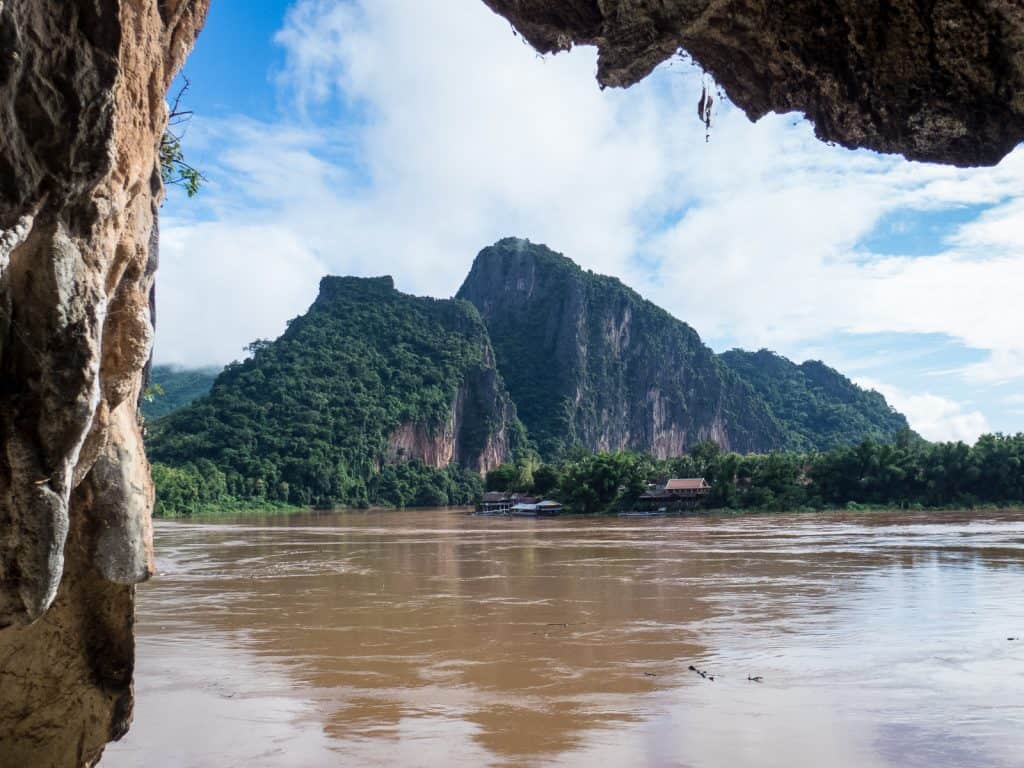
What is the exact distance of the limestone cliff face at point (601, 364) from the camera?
13388 cm

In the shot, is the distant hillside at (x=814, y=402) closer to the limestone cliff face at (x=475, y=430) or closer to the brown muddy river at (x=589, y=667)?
the limestone cliff face at (x=475, y=430)

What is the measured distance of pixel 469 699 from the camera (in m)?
7.83

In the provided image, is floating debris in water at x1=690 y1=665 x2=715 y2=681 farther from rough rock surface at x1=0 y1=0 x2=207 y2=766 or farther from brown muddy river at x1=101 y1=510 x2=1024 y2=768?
rough rock surface at x1=0 y1=0 x2=207 y2=766

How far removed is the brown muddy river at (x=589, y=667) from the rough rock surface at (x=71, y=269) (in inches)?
165

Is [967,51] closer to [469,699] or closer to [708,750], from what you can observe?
[708,750]

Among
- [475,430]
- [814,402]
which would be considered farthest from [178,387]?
[814,402]

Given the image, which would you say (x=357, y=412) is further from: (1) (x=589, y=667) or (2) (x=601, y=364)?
(1) (x=589, y=667)

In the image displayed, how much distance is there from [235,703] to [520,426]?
112636mm

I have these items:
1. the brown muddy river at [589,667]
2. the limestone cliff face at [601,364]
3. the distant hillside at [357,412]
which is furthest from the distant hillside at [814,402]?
the brown muddy river at [589,667]

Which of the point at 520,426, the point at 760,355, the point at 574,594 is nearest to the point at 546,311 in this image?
the point at 520,426

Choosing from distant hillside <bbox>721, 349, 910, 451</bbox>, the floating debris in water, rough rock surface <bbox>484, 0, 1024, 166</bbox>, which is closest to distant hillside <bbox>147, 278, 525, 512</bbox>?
distant hillside <bbox>721, 349, 910, 451</bbox>

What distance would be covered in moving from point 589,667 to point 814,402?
161789 mm

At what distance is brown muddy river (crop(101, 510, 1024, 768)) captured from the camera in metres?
6.45

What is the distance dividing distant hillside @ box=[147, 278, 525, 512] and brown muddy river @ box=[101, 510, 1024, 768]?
60186mm
